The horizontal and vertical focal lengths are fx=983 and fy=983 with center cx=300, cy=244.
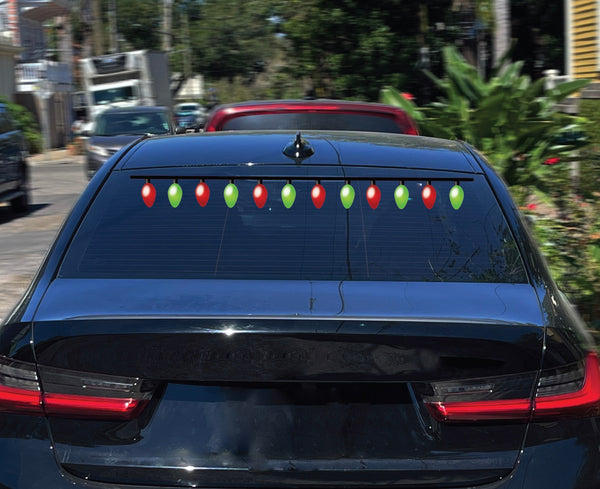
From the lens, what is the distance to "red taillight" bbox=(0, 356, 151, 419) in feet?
8.37

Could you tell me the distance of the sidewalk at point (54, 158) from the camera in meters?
34.0

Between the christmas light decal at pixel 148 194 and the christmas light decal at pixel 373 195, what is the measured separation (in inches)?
29.1

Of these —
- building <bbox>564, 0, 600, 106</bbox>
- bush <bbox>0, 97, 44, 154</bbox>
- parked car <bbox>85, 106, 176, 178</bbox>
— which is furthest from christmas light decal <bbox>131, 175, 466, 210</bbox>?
bush <bbox>0, 97, 44, 154</bbox>

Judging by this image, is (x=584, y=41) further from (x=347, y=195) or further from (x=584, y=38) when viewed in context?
Answer: (x=347, y=195)

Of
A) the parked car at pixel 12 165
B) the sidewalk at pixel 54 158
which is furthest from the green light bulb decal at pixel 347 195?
the sidewalk at pixel 54 158

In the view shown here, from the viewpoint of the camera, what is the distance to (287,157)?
357cm

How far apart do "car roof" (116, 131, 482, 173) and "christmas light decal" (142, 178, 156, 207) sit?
126 millimetres

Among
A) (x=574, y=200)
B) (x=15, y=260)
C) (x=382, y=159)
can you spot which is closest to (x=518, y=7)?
(x=15, y=260)

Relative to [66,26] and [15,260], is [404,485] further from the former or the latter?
[66,26]

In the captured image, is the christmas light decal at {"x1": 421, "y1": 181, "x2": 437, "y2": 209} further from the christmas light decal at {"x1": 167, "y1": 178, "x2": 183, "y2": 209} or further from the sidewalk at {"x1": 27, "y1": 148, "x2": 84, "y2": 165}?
the sidewalk at {"x1": 27, "y1": 148, "x2": 84, "y2": 165}

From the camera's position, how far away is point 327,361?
253 cm

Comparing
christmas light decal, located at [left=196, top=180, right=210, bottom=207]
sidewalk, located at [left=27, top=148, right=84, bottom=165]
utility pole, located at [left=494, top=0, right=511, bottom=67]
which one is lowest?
sidewalk, located at [left=27, top=148, right=84, bottom=165]

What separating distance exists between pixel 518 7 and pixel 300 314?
2813cm

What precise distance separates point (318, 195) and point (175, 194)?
0.50m
